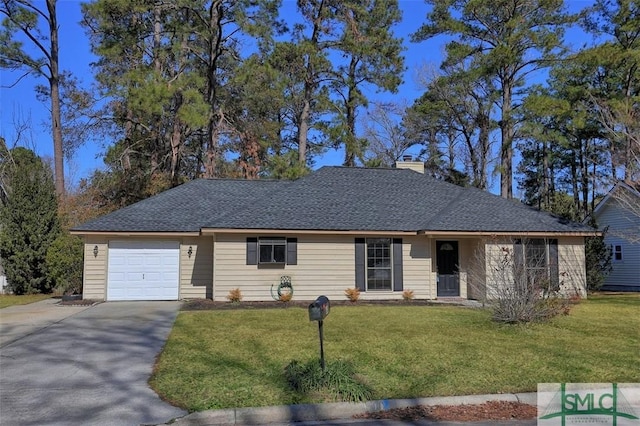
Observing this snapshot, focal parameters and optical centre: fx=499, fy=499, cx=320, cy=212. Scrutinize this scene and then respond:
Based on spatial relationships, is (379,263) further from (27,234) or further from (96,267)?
(27,234)

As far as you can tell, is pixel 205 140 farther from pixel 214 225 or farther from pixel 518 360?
pixel 518 360

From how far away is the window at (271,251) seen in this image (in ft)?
51.1

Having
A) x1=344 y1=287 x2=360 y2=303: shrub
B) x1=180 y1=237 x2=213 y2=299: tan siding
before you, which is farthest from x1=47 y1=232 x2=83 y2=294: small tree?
x1=344 y1=287 x2=360 y2=303: shrub

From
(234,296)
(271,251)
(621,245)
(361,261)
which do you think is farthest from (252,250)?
(621,245)

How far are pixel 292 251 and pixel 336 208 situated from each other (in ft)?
8.26

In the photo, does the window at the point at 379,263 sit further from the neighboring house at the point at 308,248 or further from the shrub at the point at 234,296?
the shrub at the point at 234,296

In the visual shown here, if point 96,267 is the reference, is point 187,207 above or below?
above

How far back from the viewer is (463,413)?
17.6ft

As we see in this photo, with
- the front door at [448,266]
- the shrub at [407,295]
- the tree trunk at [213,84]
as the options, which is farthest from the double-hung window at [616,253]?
the tree trunk at [213,84]

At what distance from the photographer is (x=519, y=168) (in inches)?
1622

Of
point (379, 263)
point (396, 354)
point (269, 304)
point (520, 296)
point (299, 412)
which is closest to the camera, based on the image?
point (299, 412)

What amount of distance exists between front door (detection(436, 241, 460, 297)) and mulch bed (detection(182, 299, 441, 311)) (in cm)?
130

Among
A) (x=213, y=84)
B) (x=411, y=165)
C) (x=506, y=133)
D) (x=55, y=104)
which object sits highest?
(x=213, y=84)

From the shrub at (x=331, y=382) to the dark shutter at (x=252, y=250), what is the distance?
31.2 feet
